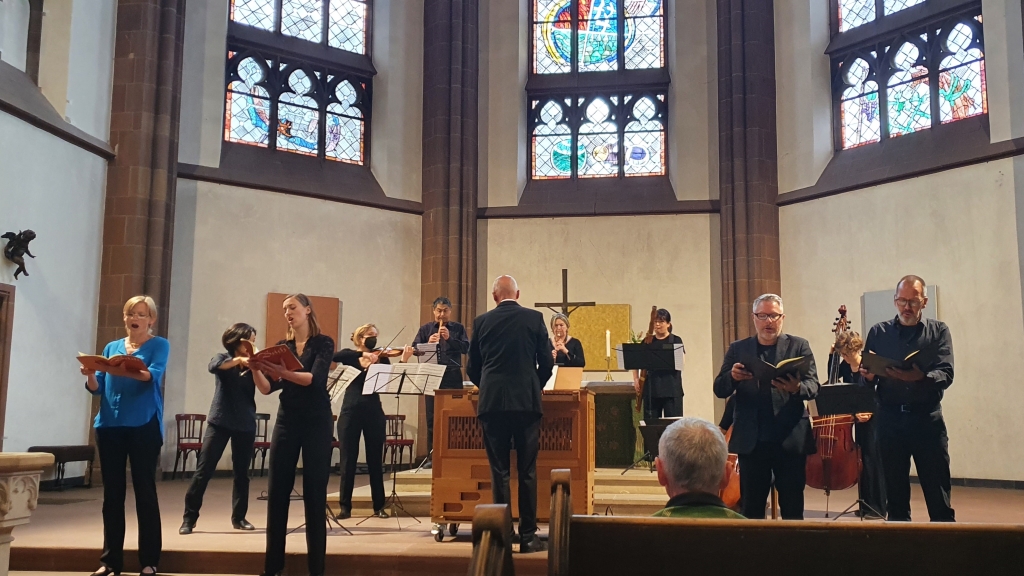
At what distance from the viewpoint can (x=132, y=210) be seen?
11.4m

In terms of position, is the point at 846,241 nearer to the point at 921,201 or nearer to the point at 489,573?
the point at 921,201

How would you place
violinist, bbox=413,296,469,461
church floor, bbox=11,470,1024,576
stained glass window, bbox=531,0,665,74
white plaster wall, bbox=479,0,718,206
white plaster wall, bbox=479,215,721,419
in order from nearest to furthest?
church floor, bbox=11,470,1024,576 → violinist, bbox=413,296,469,461 → white plaster wall, bbox=479,215,721,419 → white plaster wall, bbox=479,0,718,206 → stained glass window, bbox=531,0,665,74

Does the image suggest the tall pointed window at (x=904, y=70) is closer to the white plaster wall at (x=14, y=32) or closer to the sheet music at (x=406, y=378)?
the sheet music at (x=406, y=378)

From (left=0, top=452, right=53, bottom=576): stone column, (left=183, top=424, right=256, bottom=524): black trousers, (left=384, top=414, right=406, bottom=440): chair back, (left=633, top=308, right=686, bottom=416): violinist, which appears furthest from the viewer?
(left=384, top=414, right=406, bottom=440): chair back

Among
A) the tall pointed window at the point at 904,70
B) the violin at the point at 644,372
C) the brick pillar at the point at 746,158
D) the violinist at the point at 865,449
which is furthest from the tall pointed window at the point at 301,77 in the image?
the violinist at the point at 865,449

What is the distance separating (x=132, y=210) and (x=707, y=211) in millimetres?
8298

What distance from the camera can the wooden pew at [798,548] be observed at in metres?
1.91

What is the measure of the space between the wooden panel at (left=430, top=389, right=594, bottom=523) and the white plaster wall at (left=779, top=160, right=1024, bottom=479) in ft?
23.5

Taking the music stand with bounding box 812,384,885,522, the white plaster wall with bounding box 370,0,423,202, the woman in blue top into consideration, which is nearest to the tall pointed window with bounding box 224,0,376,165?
the white plaster wall with bounding box 370,0,423,202

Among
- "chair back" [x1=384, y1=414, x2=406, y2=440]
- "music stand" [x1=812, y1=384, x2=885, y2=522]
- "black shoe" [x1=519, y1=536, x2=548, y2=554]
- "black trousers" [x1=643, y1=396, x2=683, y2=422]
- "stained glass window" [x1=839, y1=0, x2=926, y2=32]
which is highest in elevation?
"stained glass window" [x1=839, y1=0, x2=926, y2=32]

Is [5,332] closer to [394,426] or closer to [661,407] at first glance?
[394,426]

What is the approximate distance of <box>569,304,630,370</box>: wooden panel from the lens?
13703 millimetres

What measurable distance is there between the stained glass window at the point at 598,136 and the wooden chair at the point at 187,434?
258 inches

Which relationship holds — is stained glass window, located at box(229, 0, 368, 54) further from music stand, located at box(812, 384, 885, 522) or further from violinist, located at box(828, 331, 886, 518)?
music stand, located at box(812, 384, 885, 522)
